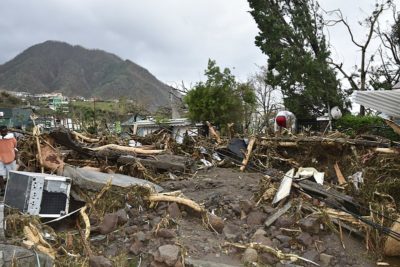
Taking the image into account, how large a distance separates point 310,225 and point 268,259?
73 cm

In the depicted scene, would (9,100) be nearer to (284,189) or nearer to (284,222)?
(284,189)

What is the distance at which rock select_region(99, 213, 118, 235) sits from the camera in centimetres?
481

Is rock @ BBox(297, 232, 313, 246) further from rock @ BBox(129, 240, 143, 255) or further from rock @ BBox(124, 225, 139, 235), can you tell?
rock @ BBox(124, 225, 139, 235)

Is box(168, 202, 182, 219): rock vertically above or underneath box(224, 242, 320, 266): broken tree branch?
above

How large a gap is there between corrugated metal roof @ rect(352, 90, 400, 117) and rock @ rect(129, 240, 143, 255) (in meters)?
5.11

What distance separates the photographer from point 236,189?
620cm

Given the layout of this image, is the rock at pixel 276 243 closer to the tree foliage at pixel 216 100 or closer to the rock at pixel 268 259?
the rock at pixel 268 259

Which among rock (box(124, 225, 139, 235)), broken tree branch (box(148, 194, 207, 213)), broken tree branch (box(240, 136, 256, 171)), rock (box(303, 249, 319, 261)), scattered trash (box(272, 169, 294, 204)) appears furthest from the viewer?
broken tree branch (box(240, 136, 256, 171))

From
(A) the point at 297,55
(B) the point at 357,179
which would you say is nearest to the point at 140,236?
(B) the point at 357,179

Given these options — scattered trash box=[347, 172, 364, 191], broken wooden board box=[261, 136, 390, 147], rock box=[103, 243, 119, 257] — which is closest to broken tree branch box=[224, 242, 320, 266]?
rock box=[103, 243, 119, 257]

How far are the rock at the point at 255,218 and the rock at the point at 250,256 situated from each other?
2.44ft

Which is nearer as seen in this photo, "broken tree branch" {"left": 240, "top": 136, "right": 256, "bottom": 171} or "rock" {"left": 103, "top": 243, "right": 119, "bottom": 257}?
"rock" {"left": 103, "top": 243, "right": 119, "bottom": 257}

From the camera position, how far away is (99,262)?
4.03m

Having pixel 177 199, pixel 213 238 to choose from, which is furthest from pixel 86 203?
pixel 213 238
